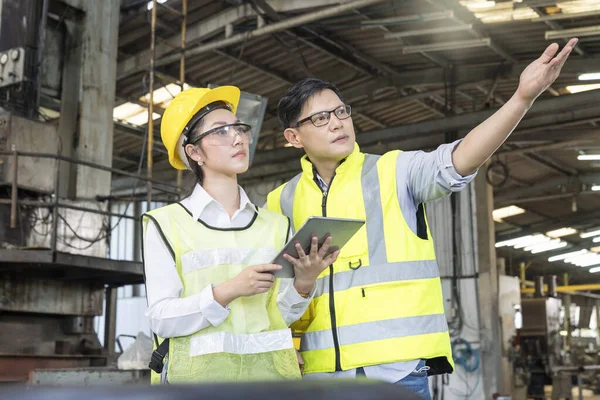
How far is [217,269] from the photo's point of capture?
245 centimetres

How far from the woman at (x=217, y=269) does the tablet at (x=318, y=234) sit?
3cm

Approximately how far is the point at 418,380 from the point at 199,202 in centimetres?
93

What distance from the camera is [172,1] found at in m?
11.5

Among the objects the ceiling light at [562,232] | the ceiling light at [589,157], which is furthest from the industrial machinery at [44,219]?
the ceiling light at [562,232]

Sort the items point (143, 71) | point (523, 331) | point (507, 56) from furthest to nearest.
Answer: point (523, 331)
point (143, 71)
point (507, 56)

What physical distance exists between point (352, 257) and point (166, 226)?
636 millimetres

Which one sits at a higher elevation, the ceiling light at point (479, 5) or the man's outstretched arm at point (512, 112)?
the ceiling light at point (479, 5)

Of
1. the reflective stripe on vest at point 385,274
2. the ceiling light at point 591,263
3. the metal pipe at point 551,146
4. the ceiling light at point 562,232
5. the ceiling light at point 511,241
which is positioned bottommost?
the reflective stripe on vest at point 385,274

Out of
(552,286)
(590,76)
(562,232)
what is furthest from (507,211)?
(590,76)

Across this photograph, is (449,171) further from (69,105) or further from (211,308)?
(69,105)

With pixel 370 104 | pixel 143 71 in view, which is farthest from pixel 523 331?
pixel 143 71

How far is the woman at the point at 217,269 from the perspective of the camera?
2.32 metres

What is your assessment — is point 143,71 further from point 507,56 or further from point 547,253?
point 547,253

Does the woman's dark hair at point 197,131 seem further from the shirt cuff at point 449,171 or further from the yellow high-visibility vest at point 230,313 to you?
the shirt cuff at point 449,171
